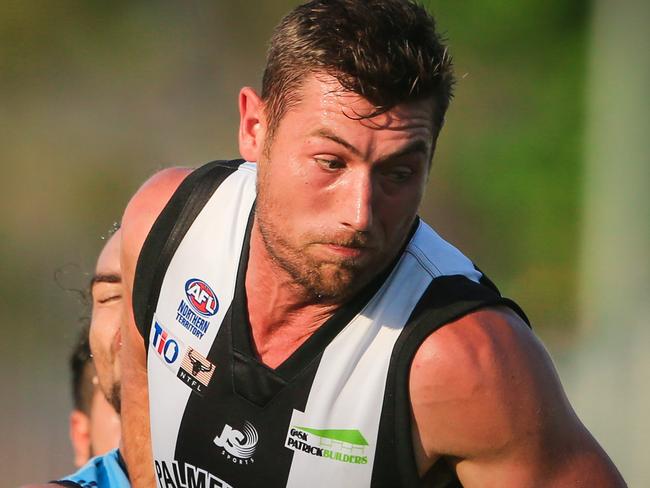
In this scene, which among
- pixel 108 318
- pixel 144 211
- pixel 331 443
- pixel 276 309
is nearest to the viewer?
pixel 331 443

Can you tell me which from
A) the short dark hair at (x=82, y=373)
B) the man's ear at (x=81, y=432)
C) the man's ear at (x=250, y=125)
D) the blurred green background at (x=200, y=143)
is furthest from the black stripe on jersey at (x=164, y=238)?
the blurred green background at (x=200, y=143)

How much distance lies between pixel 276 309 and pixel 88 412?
249cm

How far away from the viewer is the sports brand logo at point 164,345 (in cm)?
354

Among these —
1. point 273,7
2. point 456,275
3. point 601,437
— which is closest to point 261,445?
point 456,275

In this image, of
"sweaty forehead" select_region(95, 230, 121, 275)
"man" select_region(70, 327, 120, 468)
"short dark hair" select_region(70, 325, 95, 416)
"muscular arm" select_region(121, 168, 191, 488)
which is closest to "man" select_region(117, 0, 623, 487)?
"muscular arm" select_region(121, 168, 191, 488)

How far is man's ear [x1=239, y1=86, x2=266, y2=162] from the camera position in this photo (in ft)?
11.4

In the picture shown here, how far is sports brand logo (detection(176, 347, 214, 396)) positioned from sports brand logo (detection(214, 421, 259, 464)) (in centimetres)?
17

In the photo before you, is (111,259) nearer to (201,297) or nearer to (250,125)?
(201,297)

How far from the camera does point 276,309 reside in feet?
11.4

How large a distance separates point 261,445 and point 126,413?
751 mm

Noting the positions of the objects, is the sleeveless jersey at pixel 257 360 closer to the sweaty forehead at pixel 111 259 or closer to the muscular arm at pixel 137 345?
the muscular arm at pixel 137 345

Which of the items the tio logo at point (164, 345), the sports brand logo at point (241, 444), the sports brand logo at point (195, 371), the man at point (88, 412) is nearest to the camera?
the sports brand logo at point (241, 444)

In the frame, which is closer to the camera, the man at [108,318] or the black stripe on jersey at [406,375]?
the black stripe on jersey at [406,375]

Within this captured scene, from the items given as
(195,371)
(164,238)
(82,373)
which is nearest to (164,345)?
(195,371)
